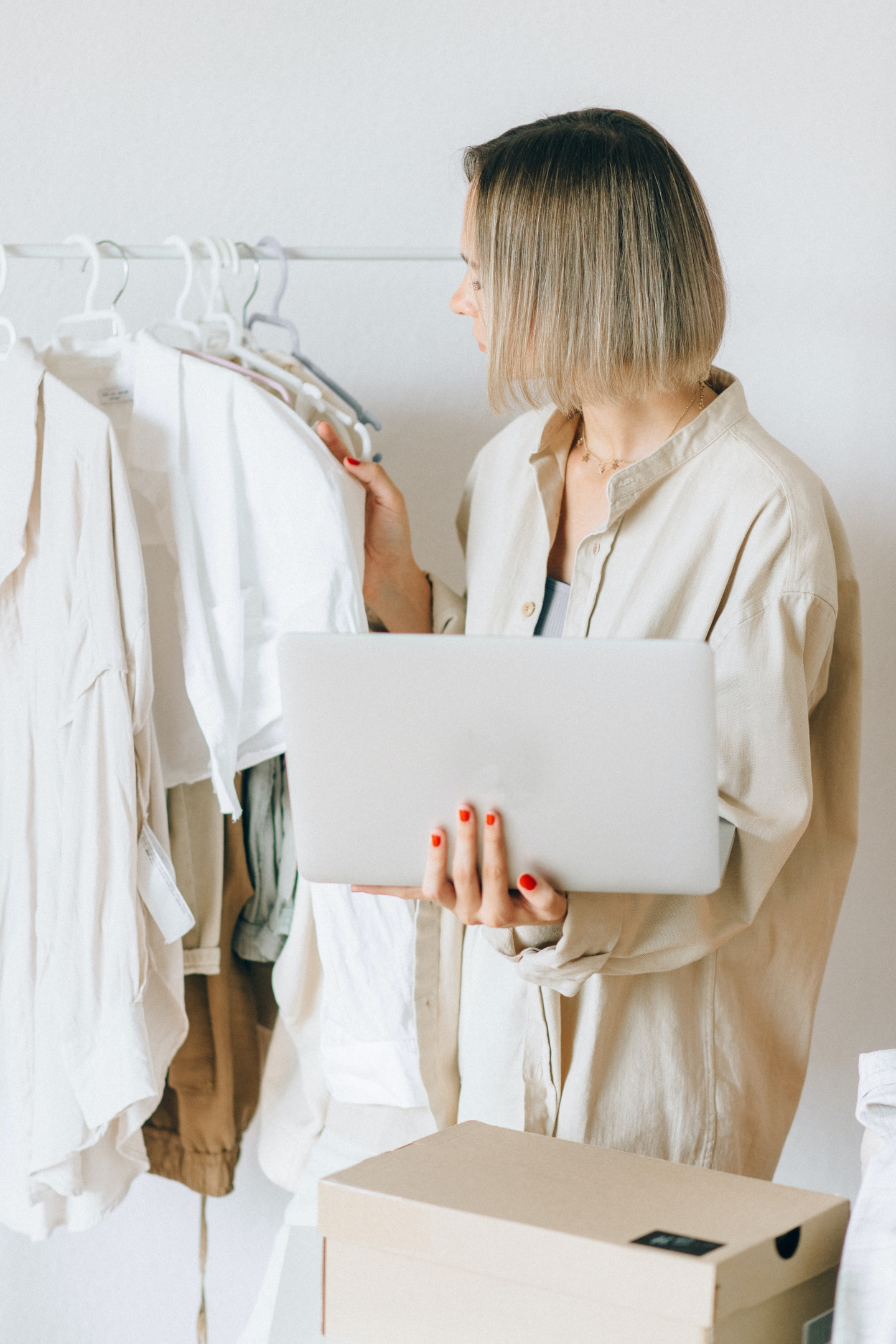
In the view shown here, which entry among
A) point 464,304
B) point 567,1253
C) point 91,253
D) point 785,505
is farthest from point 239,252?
point 567,1253

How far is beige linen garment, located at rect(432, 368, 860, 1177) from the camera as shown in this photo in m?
1.00

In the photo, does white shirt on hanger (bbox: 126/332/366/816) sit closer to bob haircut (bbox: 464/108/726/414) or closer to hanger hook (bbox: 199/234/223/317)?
hanger hook (bbox: 199/234/223/317)

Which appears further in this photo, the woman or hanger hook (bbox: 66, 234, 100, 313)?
hanger hook (bbox: 66, 234, 100, 313)

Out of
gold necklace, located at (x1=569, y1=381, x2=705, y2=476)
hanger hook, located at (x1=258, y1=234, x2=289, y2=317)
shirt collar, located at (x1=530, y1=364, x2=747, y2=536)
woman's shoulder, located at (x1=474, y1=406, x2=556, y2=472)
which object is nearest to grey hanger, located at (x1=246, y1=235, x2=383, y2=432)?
hanger hook, located at (x1=258, y1=234, x2=289, y2=317)

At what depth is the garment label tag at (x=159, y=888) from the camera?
3.96 ft

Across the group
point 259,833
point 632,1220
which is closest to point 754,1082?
point 632,1220

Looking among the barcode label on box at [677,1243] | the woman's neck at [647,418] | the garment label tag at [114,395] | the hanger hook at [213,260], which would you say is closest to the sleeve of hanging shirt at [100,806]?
the garment label tag at [114,395]

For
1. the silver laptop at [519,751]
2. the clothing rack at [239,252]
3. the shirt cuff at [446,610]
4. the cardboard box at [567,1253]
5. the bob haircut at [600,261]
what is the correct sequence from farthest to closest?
the shirt cuff at [446,610] → the clothing rack at [239,252] → the bob haircut at [600,261] → the silver laptop at [519,751] → the cardboard box at [567,1253]

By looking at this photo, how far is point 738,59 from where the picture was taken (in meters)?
1.56

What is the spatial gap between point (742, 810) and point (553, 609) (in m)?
0.31

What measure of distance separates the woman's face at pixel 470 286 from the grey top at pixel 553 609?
0.24 metres

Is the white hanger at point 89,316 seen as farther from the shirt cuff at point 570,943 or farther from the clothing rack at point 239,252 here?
the shirt cuff at point 570,943

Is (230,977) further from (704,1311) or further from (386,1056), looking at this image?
(704,1311)

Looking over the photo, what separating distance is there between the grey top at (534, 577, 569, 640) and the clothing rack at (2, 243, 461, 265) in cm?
40
